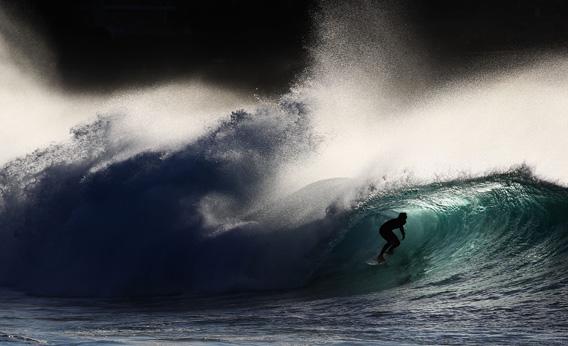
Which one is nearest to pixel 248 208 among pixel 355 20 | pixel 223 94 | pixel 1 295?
pixel 1 295

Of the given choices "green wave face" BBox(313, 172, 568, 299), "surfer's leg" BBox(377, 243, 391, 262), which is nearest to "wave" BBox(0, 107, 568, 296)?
"green wave face" BBox(313, 172, 568, 299)

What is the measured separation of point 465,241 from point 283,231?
2391 mm

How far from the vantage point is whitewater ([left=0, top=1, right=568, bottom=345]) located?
467 inches

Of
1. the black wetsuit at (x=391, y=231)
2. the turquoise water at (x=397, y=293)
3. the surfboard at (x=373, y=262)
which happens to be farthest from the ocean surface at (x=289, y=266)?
the black wetsuit at (x=391, y=231)

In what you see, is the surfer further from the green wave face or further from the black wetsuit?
the green wave face

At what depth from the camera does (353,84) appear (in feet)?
91.5

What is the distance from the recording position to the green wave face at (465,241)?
13.4m

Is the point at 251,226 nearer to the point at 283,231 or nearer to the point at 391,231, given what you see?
the point at 283,231

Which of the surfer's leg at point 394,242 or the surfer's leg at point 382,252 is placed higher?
the surfer's leg at point 394,242

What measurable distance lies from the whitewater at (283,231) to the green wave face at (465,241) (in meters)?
0.03

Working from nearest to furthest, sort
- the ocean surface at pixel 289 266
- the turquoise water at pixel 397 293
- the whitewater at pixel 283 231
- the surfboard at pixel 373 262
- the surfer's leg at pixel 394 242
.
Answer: the turquoise water at pixel 397 293 < the ocean surface at pixel 289 266 < the whitewater at pixel 283 231 < the surfer's leg at pixel 394 242 < the surfboard at pixel 373 262

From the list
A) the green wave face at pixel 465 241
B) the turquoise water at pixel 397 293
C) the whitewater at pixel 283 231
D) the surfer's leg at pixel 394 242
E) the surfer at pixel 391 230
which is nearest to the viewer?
the turquoise water at pixel 397 293

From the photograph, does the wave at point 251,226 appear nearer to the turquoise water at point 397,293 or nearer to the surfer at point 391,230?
the turquoise water at point 397,293

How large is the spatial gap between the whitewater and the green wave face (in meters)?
0.03
